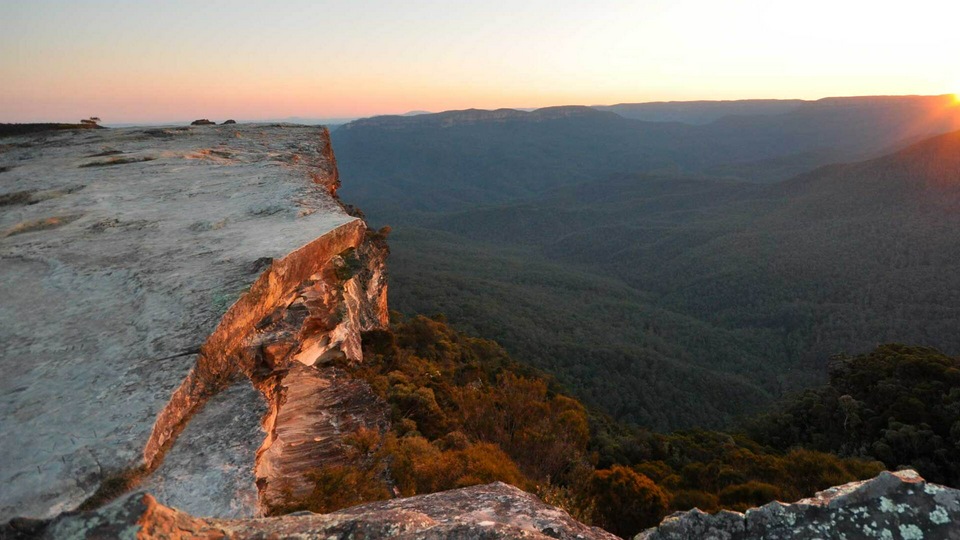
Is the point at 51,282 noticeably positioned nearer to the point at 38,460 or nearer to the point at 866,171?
the point at 38,460

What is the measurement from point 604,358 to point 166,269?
50.3 meters

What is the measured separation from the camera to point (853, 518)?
315cm

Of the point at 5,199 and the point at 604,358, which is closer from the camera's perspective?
the point at 5,199

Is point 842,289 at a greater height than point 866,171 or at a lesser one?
lesser

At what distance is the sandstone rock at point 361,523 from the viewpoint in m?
2.31

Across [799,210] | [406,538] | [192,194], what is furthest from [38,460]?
Answer: [799,210]

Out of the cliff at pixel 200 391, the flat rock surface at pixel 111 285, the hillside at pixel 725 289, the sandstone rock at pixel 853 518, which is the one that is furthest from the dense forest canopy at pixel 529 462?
the hillside at pixel 725 289

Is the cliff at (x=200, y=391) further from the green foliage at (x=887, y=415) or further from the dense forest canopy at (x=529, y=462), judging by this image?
the green foliage at (x=887, y=415)

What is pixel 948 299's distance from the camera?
6412 centimetres

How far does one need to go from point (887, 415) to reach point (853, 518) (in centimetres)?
2898

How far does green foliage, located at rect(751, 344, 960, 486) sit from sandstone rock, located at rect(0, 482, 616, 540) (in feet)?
77.4

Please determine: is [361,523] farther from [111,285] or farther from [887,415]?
[887,415]

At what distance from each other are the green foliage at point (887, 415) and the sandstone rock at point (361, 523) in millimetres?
23597

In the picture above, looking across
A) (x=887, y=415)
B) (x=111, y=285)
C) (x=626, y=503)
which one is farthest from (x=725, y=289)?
(x=111, y=285)
